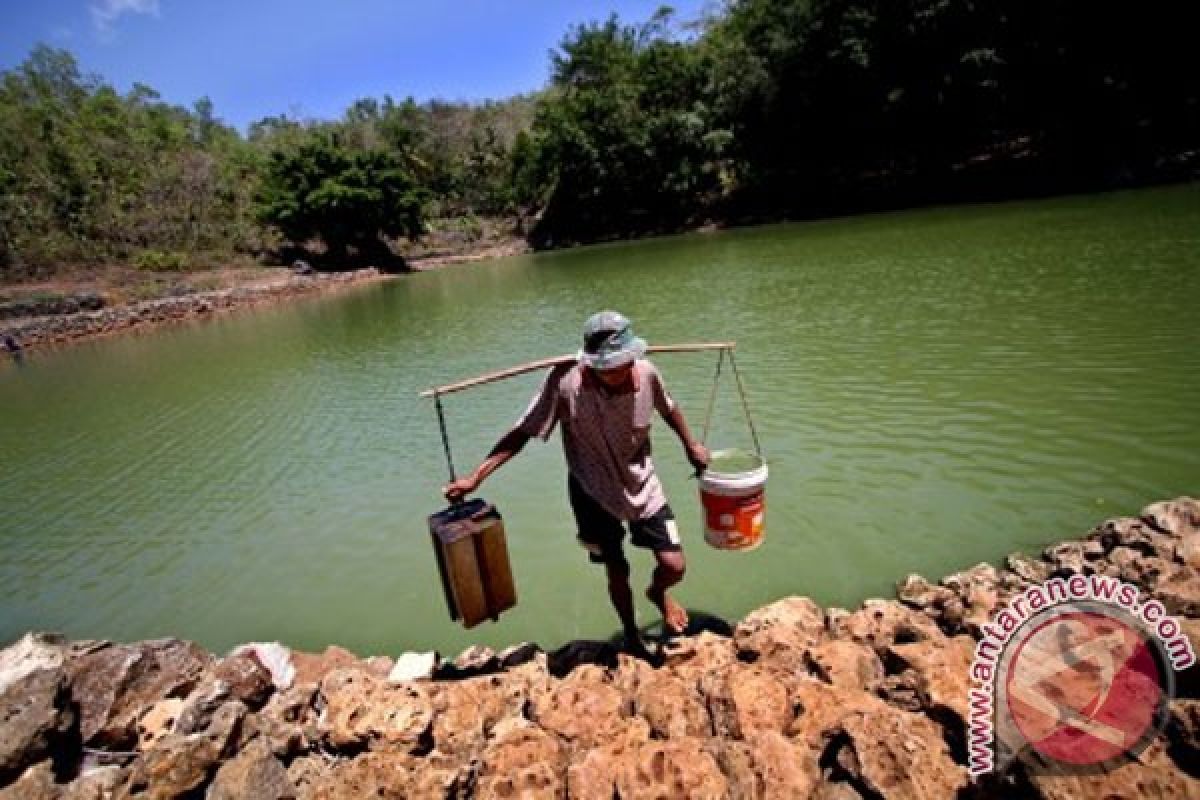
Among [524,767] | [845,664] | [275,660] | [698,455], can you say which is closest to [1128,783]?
[845,664]

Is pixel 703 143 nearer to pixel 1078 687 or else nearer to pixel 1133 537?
pixel 1133 537

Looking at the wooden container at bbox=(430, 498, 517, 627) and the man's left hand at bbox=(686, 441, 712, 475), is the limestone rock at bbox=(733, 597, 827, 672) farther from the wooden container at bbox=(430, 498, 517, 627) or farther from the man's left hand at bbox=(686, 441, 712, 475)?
the wooden container at bbox=(430, 498, 517, 627)

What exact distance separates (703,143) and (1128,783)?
41463mm

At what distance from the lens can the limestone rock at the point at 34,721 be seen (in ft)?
8.23

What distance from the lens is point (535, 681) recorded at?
297 cm

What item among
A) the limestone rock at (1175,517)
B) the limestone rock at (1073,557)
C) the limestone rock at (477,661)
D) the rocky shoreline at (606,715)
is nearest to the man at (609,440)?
the rocky shoreline at (606,715)

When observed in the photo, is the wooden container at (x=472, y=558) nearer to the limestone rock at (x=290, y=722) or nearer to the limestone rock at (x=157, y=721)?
the limestone rock at (x=290, y=722)

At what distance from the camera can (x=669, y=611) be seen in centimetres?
353

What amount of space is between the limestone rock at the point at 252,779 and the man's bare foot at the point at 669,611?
1796 millimetres

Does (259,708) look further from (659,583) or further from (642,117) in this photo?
(642,117)

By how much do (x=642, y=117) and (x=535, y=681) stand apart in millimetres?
42549

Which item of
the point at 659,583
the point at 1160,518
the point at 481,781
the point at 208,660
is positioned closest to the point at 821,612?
the point at 659,583

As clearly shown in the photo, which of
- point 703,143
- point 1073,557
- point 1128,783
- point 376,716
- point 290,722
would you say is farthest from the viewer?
point 703,143

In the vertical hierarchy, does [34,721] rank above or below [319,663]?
above
